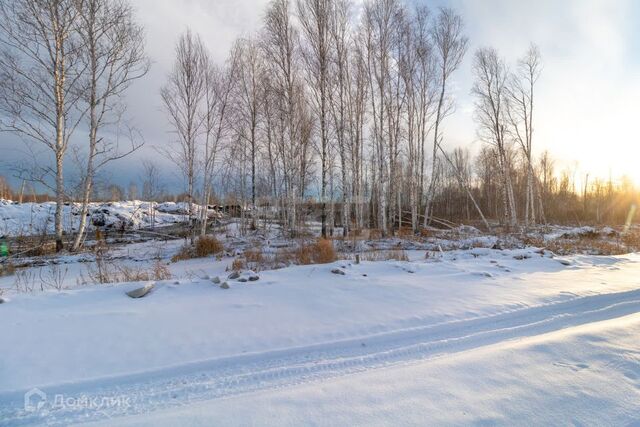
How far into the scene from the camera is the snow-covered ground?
84.6 inches

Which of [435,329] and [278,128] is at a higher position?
[278,128]

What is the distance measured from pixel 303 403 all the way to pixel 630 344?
358cm

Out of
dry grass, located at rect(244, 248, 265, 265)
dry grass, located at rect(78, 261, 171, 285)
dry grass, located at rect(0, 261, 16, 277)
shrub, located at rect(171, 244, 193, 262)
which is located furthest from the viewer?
shrub, located at rect(171, 244, 193, 262)

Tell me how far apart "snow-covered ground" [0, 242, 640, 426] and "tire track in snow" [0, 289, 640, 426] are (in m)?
0.02

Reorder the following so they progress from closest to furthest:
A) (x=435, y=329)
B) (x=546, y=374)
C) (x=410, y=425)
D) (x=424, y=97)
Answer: (x=410, y=425)
(x=546, y=374)
(x=435, y=329)
(x=424, y=97)

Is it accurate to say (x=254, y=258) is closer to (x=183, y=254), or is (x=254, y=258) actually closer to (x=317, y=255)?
(x=317, y=255)

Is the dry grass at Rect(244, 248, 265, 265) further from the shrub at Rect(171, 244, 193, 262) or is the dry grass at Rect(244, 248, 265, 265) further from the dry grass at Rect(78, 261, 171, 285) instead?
the shrub at Rect(171, 244, 193, 262)

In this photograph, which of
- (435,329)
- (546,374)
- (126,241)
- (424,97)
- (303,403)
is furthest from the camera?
(424,97)

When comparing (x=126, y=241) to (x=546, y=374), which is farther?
(x=126, y=241)

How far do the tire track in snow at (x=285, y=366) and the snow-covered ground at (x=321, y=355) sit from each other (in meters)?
0.02

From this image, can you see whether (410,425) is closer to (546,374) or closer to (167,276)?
(546,374)

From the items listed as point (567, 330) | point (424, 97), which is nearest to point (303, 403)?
point (567, 330)

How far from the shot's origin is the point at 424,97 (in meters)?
18.5

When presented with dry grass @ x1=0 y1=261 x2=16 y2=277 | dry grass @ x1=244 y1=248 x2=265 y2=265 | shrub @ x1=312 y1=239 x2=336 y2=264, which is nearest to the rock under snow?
dry grass @ x1=244 y1=248 x2=265 y2=265
